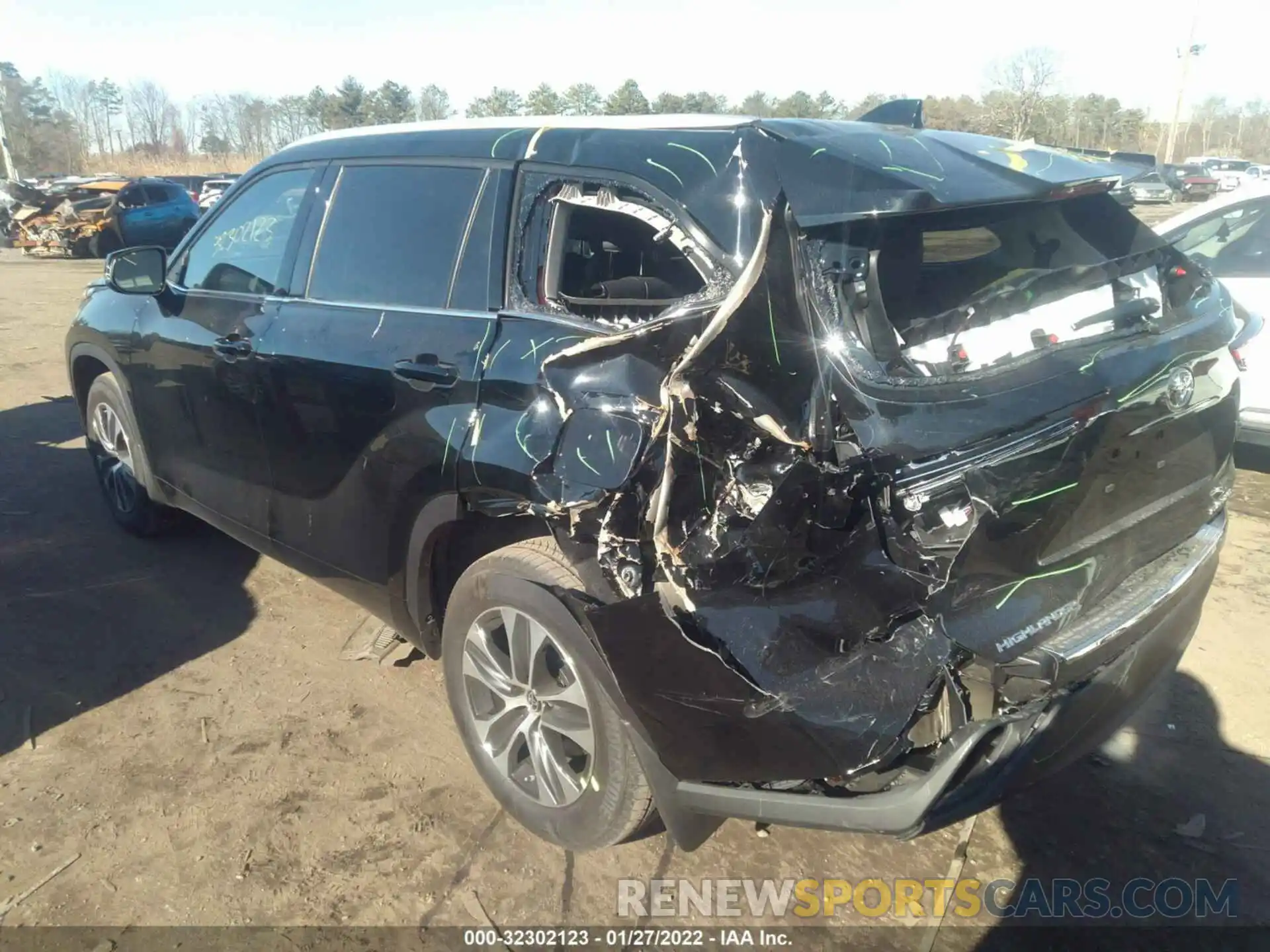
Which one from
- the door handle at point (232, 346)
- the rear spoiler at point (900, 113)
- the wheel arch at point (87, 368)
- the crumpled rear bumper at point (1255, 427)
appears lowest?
the crumpled rear bumper at point (1255, 427)

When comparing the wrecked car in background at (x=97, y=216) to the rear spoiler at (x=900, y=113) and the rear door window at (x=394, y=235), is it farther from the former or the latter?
the rear spoiler at (x=900, y=113)

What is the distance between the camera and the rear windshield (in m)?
2.26

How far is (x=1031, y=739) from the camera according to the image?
2.06 metres

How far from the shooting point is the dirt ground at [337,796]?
2.58 m

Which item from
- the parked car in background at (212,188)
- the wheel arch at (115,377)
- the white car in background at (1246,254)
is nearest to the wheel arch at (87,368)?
the wheel arch at (115,377)

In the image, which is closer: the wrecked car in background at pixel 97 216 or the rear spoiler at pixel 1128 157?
the rear spoiler at pixel 1128 157

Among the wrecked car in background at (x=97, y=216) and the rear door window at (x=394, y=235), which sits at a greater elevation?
the rear door window at (x=394, y=235)

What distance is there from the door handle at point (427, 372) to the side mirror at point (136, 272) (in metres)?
1.85

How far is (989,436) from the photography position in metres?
2.12

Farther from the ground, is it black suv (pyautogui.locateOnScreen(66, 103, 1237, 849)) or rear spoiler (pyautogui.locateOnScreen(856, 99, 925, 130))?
rear spoiler (pyautogui.locateOnScreen(856, 99, 925, 130))

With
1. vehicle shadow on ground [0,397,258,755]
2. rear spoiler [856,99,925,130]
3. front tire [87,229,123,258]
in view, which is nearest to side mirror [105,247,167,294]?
vehicle shadow on ground [0,397,258,755]

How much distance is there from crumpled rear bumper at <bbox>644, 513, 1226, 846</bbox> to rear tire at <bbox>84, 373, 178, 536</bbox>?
135 inches

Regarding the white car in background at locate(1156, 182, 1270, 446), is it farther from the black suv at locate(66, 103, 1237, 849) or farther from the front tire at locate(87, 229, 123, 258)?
the front tire at locate(87, 229, 123, 258)

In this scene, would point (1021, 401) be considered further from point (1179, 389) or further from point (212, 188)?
point (212, 188)
